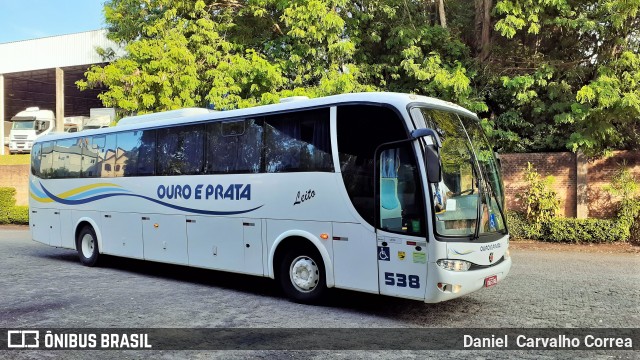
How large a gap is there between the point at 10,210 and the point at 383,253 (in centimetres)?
2246

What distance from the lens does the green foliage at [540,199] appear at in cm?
1538

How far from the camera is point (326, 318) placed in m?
7.15

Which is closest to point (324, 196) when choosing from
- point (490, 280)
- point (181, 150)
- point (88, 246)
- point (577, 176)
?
point (490, 280)

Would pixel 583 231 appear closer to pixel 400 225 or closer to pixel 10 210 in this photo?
pixel 400 225

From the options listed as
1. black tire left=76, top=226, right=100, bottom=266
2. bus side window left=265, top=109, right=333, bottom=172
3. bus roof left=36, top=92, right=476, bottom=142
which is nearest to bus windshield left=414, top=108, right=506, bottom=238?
bus roof left=36, top=92, right=476, bottom=142

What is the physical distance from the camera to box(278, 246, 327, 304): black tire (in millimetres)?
7832

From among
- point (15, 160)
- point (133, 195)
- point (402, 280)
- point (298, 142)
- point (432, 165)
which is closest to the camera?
point (432, 165)

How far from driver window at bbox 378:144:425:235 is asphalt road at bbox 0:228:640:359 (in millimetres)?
1304

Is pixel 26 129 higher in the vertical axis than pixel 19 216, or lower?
higher

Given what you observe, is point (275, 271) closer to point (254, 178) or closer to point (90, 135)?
point (254, 178)

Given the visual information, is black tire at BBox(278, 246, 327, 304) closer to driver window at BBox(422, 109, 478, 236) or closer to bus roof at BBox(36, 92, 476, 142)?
driver window at BBox(422, 109, 478, 236)

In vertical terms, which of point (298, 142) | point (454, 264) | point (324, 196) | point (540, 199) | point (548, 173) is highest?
point (298, 142)

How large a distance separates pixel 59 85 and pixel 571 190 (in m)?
30.5

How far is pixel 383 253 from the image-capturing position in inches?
276
